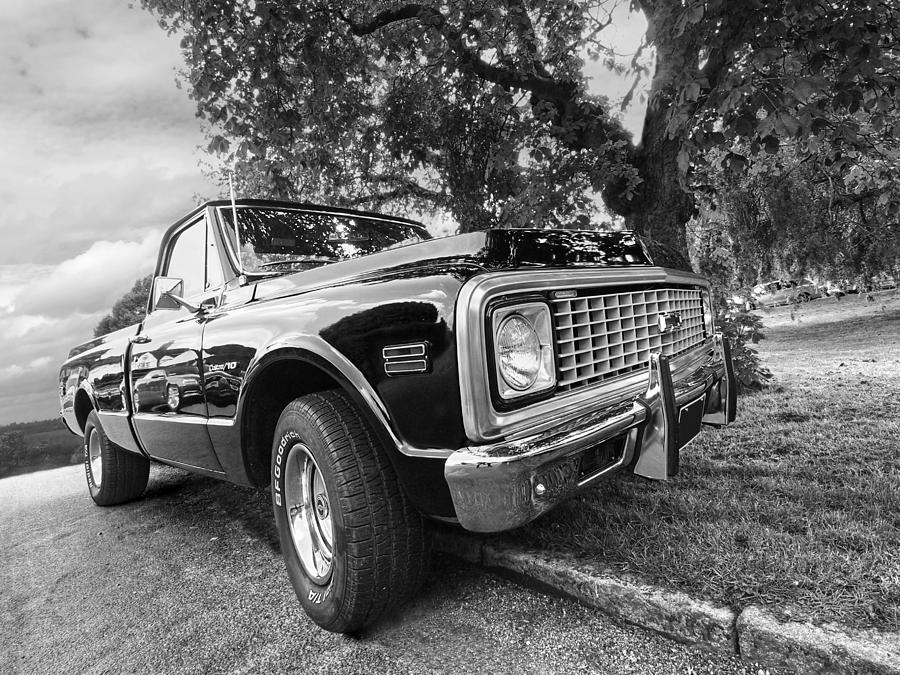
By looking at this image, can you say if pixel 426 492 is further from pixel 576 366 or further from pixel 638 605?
pixel 638 605

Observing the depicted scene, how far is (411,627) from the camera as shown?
7.16 ft

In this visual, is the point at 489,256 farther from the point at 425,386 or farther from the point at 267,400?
the point at 267,400

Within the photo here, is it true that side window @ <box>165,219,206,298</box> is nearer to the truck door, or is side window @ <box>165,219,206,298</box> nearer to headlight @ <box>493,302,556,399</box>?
the truck door

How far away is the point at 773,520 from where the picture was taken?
8.26 ft

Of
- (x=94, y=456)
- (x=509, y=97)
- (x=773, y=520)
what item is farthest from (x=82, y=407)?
(x=509, y=97)

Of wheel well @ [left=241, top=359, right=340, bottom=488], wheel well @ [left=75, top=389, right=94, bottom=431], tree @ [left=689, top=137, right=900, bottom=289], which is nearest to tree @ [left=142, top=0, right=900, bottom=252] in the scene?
wheel well @ [left=241, top=359, right=340, bottom=488]

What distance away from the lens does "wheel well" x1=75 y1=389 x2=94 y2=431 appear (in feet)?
15.5

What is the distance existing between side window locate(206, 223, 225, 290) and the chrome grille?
2.01m

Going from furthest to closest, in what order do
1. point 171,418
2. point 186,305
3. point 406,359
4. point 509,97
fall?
point 509,97 → point 171,418 → point 186,305 → point 406,359

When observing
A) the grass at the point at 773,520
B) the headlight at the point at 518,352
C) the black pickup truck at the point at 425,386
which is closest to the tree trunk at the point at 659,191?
the grass at the point at 773,520

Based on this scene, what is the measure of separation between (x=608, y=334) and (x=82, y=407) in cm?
476

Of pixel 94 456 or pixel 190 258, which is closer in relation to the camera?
pixel 190 258

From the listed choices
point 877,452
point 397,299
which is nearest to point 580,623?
point 397,299

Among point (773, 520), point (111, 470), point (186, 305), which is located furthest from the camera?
point (111, 470)
